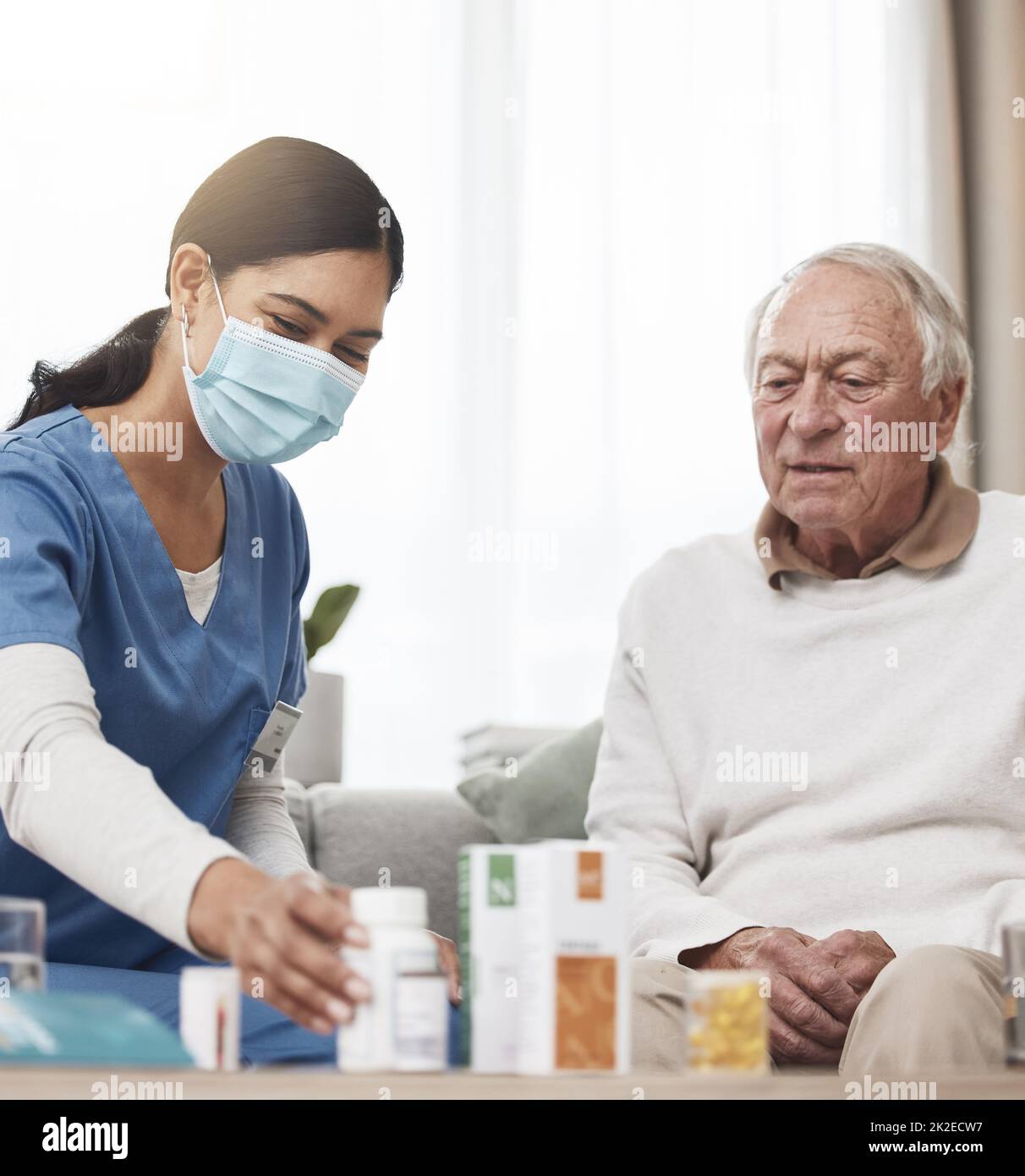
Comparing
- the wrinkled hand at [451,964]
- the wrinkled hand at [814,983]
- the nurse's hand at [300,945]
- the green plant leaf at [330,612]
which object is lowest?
the wrinkled hand at [814,983]

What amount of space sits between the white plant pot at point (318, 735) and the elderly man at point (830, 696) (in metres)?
0.83

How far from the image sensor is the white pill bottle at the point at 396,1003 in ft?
2.33

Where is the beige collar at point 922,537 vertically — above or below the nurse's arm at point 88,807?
above

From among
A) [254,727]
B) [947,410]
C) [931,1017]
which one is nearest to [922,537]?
[947,410]

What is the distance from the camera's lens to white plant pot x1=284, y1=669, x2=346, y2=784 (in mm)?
2387

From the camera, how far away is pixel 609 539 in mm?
3027

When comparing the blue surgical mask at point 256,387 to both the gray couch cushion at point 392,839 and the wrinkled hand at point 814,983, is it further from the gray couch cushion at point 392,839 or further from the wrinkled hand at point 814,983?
the gray couch cushion at point 392,839

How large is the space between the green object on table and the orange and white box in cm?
18

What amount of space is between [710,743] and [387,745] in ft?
4.50

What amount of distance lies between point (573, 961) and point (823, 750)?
2.89ft

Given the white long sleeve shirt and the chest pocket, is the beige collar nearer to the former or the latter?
the chest pocket

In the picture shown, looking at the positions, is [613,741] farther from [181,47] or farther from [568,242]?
[181,47]

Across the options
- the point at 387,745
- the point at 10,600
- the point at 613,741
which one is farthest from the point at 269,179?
the point at 387,745

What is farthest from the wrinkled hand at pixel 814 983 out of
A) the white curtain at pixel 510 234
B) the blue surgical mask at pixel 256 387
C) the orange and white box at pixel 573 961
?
the white curtain at pixel 510 234
